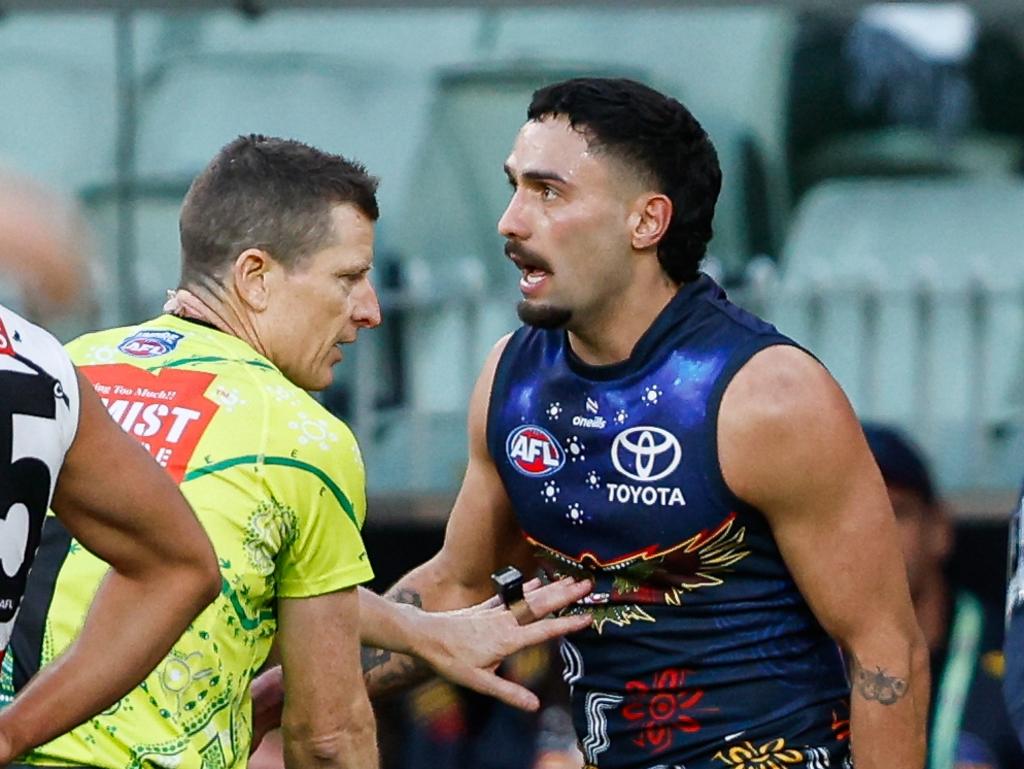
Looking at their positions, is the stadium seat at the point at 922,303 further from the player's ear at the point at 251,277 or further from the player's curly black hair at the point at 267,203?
the player's ear at the point at 251,277

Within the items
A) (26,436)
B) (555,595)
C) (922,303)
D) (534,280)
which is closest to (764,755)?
(555,595)

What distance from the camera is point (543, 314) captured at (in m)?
3.63

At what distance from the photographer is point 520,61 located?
5.91 m

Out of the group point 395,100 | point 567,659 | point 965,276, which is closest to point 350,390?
point 395,100

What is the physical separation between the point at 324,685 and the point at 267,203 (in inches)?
31.3

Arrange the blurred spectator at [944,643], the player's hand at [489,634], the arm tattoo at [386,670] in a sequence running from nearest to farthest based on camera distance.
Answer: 1. the player's hand at [489,634]
2. the arm tattoo at [386,670]
3. the blurred spectator at [944,643]

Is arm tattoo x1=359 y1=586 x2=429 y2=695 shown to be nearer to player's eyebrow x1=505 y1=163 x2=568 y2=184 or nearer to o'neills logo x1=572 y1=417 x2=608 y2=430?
o'neills logo x1=572 y1=417 x2=608 y2=430

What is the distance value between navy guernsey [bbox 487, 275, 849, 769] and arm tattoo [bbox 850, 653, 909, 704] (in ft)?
0.46

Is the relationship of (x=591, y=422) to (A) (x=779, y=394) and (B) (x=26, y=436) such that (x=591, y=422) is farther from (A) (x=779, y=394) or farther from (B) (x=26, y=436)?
(B) (x=26, y=436)

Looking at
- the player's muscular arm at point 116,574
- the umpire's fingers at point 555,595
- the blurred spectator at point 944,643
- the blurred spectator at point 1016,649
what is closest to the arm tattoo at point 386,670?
→ the umpire's fingers at point 555,595

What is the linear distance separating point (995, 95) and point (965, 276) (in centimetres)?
53

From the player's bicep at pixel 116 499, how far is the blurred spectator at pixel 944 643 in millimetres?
2765

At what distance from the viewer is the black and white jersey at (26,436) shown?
2332 millimetres

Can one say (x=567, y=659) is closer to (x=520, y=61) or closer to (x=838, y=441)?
(x=838, y=441)
